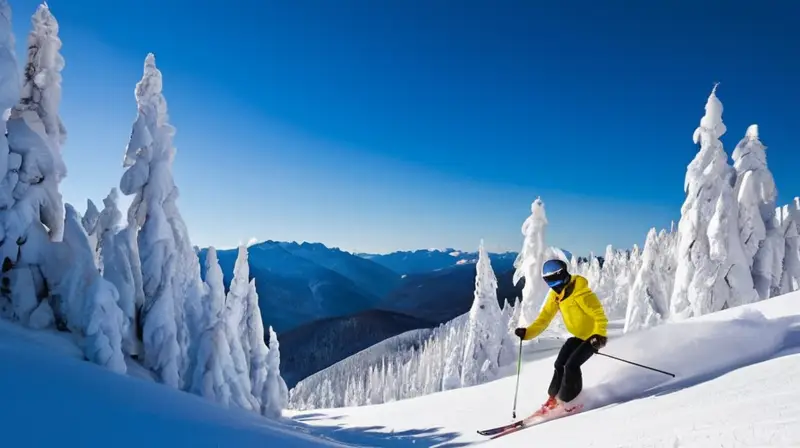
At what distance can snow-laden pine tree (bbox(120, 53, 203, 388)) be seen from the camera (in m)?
14.9

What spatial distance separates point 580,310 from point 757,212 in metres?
21.6

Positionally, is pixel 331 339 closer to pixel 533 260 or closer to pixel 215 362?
pixel 533 260

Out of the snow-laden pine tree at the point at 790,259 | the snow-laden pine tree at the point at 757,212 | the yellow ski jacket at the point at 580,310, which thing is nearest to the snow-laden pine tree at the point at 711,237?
the snow-laden pine tree at the point at 757,212

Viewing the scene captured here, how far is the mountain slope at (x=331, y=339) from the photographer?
16450cm

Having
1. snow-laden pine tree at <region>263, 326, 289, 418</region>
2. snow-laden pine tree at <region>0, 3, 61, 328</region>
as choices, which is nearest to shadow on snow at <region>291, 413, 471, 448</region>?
snow-laden pine tree at <region>263, 326, 289, 418</region>

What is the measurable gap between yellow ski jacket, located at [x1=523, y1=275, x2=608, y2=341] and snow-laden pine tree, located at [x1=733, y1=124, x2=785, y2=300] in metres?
20.9

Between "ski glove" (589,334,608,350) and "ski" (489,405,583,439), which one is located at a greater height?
"ski glove" (589,334,608,350)

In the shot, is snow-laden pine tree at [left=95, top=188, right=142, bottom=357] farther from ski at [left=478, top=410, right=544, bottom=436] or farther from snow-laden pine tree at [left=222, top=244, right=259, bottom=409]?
ski at [left=478, top=410, right=544, bottom=436]

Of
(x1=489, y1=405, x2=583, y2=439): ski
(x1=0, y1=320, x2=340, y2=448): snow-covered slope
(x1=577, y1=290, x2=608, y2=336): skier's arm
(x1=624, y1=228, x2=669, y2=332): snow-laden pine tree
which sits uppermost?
(x1=624, y1=228, x2=669, y2=332): snow-laden pine tree

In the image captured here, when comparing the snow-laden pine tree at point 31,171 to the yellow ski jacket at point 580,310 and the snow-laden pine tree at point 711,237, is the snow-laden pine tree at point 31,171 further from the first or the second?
the snow-laden pine tree at point 711,237

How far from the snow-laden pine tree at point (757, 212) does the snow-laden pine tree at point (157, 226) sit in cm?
2605

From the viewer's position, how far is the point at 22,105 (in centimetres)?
1387

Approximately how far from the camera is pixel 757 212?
2214 cm

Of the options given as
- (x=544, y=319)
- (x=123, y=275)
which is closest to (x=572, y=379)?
(x=544, y=319)
